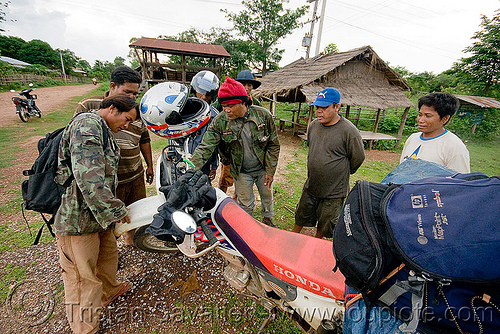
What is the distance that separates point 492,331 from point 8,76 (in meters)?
29.6

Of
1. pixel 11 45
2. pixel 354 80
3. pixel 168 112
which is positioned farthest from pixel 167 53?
pixel 11 45

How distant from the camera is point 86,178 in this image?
1531mm

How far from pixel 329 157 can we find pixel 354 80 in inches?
337

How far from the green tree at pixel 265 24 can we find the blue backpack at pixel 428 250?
26232 millimetres

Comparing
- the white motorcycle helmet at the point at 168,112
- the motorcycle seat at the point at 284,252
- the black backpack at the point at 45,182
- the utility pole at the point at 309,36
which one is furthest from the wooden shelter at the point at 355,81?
the black backpack at the point at 45,182

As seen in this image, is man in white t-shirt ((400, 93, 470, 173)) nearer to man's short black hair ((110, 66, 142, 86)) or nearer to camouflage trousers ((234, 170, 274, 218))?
camouflage trousers ((234, 170, 274, 218))

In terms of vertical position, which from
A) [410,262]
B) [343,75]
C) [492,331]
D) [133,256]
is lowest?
[133,256]

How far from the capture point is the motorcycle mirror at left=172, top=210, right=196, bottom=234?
3.51 ft

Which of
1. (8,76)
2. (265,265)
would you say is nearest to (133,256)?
(265,265)

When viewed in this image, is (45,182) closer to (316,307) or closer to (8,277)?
(8,277)

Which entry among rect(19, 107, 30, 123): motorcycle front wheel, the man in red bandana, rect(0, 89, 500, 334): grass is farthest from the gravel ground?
rect(19, 107, 30, 123): motorcycle front wheel

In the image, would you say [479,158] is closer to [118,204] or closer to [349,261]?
[349,261]

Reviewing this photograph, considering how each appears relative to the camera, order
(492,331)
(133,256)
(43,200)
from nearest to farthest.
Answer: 1. (492,331)
2. (43,200)
3. (133,256)

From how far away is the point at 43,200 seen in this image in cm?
163
